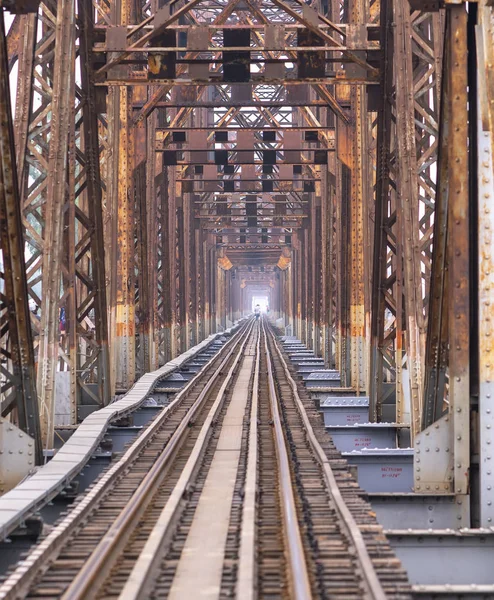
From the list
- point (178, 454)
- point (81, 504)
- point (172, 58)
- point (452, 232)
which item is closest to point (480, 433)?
point (452, 232)

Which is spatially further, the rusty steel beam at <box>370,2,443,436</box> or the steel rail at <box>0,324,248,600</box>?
the rusty steel beam at <box>370,2,443,436</box>

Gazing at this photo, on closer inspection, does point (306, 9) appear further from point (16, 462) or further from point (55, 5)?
point (16, 462)

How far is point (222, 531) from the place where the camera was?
7.47 m

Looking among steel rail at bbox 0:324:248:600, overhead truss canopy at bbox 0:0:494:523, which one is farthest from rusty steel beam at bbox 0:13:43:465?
steel rail at bbox 0:324:248:600

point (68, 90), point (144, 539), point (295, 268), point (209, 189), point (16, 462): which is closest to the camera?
point (144, 539)

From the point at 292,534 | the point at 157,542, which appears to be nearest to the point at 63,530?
the point at 157,542

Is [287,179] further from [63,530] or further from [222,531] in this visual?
[63,530]

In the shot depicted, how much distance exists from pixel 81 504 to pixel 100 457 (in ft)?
11.1

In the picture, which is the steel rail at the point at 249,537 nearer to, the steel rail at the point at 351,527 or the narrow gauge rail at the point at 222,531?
the narrow gauge rail at the point at 222,531

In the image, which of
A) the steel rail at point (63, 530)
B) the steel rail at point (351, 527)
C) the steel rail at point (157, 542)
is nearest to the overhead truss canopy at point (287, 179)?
the steel rail at point (351, 527)

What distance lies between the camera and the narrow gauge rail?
5.84 metres

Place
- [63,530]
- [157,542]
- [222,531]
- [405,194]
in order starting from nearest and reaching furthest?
[157,542], [63,530], [222,531], [405,194]

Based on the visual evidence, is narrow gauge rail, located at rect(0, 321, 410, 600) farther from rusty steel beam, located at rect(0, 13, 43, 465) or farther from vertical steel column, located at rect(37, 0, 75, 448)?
vertical steel column, located at rect(37, 0, 75, 448)

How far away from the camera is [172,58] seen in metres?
14.8
